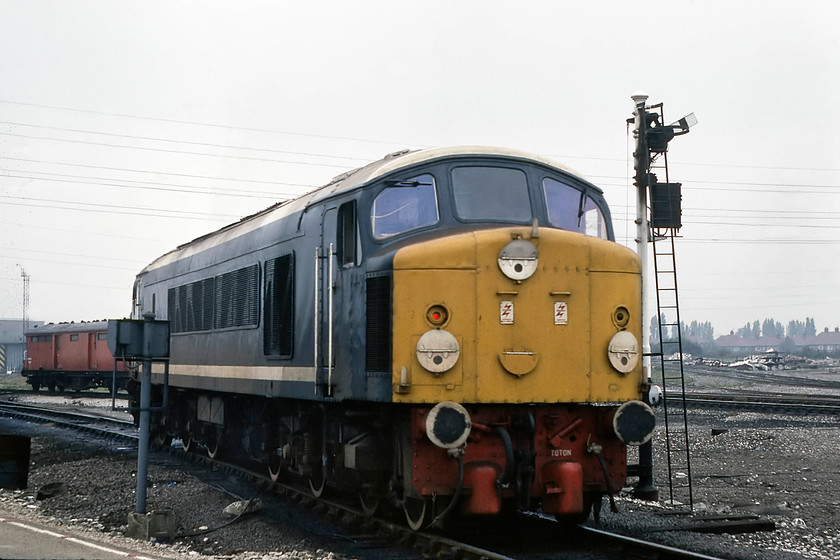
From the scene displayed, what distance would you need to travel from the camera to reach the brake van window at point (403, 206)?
9812mm

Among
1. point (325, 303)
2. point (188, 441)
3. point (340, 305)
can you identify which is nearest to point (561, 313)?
point (340, 305)

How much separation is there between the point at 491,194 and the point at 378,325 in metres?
1.82

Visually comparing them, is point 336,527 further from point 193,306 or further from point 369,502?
point 193,306

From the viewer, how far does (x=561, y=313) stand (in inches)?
369

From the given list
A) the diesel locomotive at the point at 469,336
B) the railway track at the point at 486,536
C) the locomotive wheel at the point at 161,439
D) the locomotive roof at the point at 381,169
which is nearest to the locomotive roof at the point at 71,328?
the locomotive wheel at the point at 161,439

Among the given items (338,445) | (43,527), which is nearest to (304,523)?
(338,445)

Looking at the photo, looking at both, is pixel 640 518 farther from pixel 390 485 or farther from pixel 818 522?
pixel 390 485

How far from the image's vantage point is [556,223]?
10.1m

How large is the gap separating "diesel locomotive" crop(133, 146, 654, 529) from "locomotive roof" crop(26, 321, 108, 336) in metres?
35.2

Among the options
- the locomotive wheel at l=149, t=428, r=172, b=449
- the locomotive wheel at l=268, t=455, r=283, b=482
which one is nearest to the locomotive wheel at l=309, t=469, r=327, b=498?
the locomotive wheel at l=268, t=455, r=283, b=482

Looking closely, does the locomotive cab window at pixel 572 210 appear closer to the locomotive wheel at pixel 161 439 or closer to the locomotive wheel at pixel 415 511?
the locomotive wheel at pixel 415 511

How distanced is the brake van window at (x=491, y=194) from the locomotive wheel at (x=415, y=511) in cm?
291

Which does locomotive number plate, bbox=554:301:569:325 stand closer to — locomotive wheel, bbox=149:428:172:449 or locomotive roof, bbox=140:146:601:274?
locomotive roof, bbox=140:146:601:274

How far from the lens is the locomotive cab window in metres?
10.2
